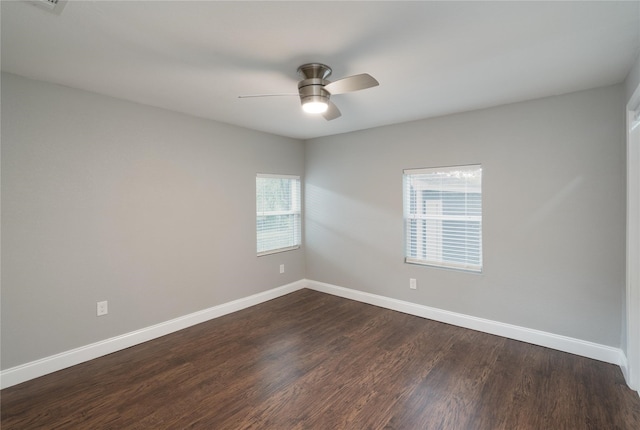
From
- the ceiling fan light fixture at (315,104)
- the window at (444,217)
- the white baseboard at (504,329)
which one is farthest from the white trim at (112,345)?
the ceiling fan light fixture at (315,104)

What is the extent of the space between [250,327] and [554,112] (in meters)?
3.88

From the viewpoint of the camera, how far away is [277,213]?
4.67 m

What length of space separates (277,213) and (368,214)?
1.41 m

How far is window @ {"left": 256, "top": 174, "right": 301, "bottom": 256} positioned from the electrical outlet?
75.3 inches

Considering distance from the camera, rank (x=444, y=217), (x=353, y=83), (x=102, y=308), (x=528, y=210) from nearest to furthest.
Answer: (x=353, y=83), (x=102, y=308), (x=528, y=210), (x=444, y=217)

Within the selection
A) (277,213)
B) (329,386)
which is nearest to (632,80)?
(329,386)

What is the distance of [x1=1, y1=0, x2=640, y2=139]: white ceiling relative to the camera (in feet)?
5.33

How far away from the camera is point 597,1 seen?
1.56 meters

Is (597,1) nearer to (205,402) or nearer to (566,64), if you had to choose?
(566,64)

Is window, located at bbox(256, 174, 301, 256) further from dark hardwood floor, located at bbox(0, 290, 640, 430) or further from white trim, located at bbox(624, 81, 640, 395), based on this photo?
white trim, located at bbox(624, 81, 640, 395)

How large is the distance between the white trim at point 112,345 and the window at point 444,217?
2353mm

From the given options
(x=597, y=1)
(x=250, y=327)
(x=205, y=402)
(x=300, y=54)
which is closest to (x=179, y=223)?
(x=250, y=327)

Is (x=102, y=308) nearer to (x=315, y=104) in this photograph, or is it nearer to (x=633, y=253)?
(x=315, y=104)

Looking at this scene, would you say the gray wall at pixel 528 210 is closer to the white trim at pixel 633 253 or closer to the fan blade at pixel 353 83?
the white trim at pixel 633 253
